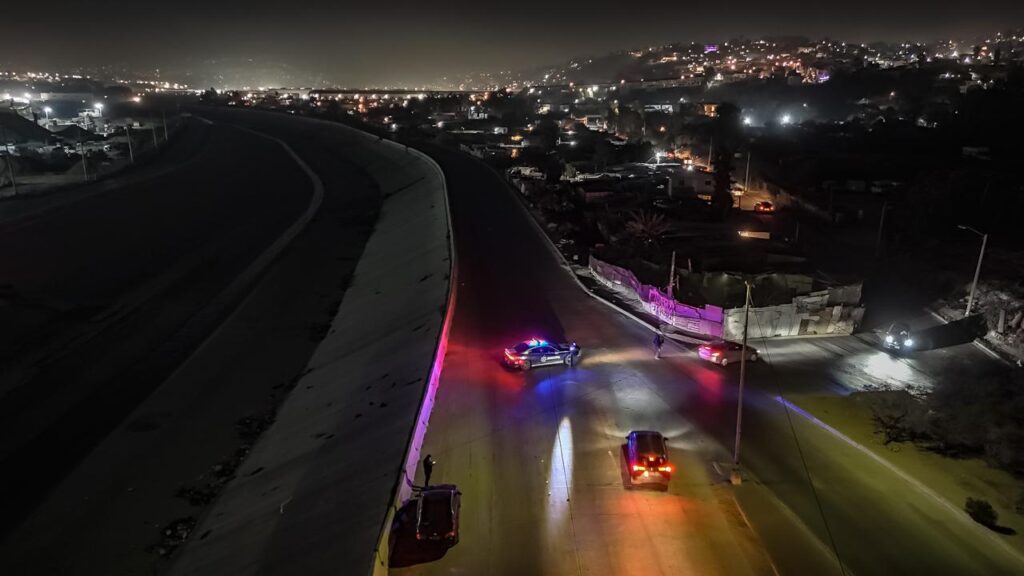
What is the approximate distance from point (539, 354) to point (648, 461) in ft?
20.1

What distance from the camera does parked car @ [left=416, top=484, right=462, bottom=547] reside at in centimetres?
1093

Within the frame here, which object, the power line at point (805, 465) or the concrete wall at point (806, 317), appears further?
the concrete wall at point (806, 317)

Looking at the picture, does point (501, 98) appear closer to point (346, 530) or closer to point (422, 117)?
point (422, 117)

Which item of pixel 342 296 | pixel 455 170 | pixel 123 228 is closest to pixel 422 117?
pixel 455 170

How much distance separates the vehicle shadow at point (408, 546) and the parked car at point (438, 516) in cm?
15

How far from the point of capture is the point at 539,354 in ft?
60.2

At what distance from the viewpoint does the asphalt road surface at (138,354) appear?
1439 centimetres

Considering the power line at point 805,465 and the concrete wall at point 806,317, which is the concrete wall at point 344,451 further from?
the concrete wall at point 806,317

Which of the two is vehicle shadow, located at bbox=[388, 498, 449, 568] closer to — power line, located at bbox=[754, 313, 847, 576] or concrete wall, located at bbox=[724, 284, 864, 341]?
power line, located at bbox=[754, 313, 847, 576]

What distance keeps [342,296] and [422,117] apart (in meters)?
103

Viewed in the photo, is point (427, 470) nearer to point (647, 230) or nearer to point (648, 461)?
point (648, 461)

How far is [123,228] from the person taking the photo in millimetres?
42156

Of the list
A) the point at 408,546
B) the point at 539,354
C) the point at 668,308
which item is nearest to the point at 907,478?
the point at 539,354

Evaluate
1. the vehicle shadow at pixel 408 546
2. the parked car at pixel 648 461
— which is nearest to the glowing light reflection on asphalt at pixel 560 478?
the parked car at pixel 648 461
